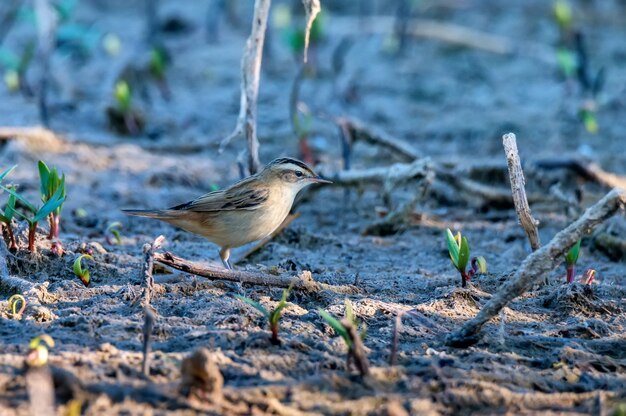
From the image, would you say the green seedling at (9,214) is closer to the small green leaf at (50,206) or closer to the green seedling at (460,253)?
the small green leaf at (50,206)

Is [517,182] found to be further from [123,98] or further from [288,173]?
[123,98]

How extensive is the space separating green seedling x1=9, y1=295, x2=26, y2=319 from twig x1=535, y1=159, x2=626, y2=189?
5.58 m

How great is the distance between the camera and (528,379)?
4.65 m

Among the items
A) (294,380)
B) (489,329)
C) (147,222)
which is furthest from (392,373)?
(147,222)

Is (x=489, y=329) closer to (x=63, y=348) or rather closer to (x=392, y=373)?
(x=392, y=373)

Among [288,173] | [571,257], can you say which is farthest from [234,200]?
[571,257]

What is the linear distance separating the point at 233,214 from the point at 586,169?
4069 mm

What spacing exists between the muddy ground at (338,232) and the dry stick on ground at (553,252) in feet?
1.04

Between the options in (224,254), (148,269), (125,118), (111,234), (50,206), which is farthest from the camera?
(125,118)

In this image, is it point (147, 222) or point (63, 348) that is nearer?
point (63, 348)

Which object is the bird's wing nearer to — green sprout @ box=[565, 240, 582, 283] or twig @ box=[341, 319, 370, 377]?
green sprout @ box=[565, 240, 582, 283]

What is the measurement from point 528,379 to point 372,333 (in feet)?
3.12

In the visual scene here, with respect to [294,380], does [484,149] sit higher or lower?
higher

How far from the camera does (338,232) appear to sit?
8078 millimetres
